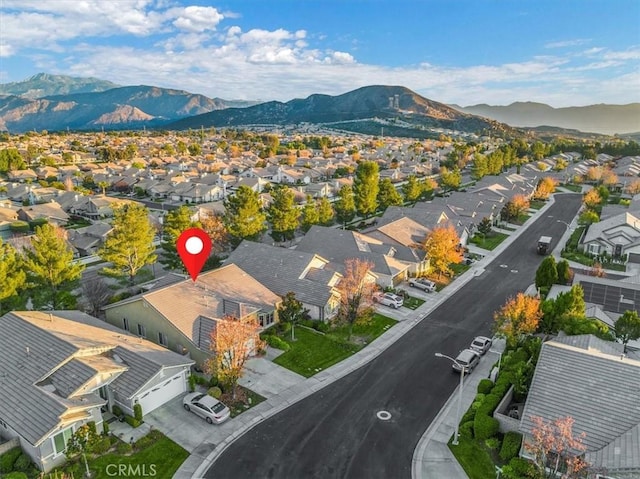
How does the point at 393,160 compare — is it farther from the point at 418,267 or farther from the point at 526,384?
the point at 526,384

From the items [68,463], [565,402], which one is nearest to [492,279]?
[565,402]

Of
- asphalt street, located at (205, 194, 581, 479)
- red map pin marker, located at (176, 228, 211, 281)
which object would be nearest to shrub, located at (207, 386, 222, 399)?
asphalt street, located at (205, 194, 581, 479)

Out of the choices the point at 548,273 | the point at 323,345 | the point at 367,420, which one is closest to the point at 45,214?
the point at 323,345

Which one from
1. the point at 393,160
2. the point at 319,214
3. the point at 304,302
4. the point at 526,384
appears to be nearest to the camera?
the point at 526,384

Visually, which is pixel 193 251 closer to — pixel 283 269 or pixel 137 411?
pixel 283 269

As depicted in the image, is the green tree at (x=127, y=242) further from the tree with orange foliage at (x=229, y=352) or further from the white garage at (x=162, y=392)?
the tree with orange foliage at (x=229, y=352)

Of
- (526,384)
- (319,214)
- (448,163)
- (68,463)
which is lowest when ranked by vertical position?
(68,463)

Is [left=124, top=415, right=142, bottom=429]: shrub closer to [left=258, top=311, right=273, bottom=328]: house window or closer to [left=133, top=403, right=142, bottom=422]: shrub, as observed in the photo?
[left=133, top=403, right=142, bottom=422]: shrub

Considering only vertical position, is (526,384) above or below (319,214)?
below
